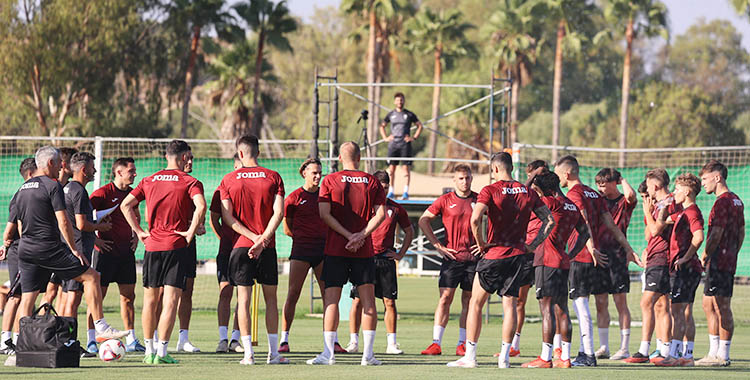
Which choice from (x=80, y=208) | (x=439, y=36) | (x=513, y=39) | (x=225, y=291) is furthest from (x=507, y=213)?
(x=513, y=39)

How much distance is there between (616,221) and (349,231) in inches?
151

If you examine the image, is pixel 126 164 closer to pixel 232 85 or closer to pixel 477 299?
pixel 477 299

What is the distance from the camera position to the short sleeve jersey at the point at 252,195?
34.6 feet

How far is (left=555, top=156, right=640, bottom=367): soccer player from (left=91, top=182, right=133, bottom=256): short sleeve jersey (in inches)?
191

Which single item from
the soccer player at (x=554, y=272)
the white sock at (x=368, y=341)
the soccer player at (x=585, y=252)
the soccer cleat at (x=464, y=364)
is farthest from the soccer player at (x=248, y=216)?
the soccer player at (x=585, y=252)

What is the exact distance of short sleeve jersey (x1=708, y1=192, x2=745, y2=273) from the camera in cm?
1184

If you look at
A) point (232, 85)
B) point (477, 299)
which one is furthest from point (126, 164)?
point (232, 85)

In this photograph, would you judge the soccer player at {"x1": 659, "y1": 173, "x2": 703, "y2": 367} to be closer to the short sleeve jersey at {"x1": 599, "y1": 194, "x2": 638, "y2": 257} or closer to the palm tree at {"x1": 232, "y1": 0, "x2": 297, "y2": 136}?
the short sleeve jersey at {"x1": 599, "y1": 194, "x2": 638, "y2": 257}

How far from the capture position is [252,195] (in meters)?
10.6

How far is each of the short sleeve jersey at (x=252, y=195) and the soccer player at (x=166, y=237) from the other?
36 centimetres

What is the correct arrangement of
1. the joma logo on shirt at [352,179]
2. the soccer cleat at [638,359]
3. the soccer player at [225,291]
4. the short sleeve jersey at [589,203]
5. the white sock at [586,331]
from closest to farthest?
the joma logo on shirt at [352,179] < the white sock at [586,331] < the short sleeve jersey at [589,203] < the soccer cleat at [638,359] < the soccer player at [225,291]

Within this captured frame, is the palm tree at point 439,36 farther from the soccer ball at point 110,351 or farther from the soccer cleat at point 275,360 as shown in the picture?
the soccer ball at point 110,351

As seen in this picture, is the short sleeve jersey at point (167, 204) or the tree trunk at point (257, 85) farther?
the tree trunk at point (257, 85)

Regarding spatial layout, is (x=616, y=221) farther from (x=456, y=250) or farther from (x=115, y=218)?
(x=115, y=218)
